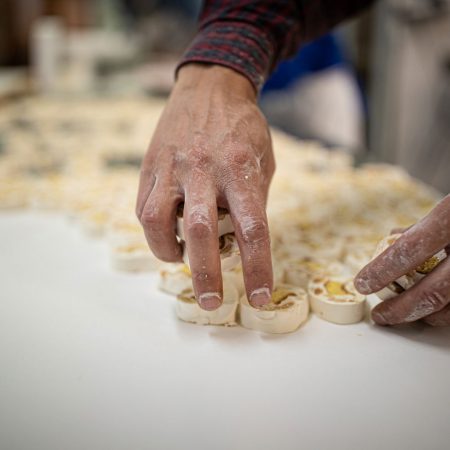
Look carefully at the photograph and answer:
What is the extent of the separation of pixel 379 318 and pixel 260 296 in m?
0.30

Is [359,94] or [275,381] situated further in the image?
[359,94]

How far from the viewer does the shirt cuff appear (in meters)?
1.31

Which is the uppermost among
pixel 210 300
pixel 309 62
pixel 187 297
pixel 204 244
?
Answer: pixel 204 244

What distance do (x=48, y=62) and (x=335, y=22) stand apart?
141 inches

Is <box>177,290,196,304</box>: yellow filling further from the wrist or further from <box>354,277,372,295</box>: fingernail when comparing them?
the wrist

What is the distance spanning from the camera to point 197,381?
1013mm

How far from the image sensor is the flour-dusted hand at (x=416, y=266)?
983 millimetres

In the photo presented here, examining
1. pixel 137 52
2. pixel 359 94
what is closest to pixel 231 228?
pixel 359 94

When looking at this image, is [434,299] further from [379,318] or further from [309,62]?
[309,62]

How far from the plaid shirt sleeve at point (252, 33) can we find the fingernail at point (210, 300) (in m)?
0.60

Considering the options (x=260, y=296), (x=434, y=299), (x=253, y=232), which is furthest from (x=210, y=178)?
(x=434, y=299)

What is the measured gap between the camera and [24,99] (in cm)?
412

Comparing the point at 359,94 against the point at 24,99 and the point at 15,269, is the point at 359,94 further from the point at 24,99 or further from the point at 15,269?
the point at 15,269

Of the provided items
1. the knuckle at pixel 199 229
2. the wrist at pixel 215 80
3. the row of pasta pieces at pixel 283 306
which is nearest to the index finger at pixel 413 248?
the row of pasta pieces at pixel 283 306
